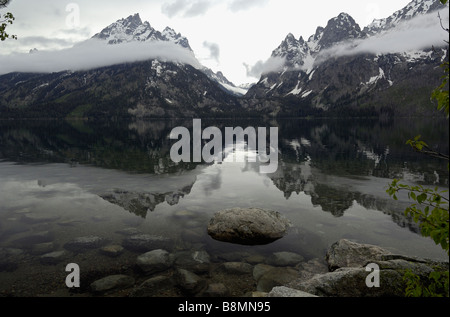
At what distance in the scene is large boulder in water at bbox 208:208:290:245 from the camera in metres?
20.4

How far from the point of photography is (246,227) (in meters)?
20.6

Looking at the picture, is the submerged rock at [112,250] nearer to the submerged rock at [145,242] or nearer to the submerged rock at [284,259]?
the submerged rock at [145,242]

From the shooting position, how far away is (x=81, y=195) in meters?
30.8

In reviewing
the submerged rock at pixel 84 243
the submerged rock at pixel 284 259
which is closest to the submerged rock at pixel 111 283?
the submerged rock at pixel 84 243

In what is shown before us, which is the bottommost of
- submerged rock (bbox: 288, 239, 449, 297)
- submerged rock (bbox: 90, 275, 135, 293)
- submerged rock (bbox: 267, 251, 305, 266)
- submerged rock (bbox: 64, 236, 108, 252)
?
submerged rock (bbox: 267, 251, 305, 266)

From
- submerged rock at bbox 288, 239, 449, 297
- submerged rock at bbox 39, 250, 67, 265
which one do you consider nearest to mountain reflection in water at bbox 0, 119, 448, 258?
submerged rock at bbox 288, 239, 449, 297

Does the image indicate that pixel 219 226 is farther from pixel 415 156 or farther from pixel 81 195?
pixel 415 156

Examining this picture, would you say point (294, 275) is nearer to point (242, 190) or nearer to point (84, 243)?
point (84, 243)

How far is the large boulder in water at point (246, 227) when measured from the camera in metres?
20.4

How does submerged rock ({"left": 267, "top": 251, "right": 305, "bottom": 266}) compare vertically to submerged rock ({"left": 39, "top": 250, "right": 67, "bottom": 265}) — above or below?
below

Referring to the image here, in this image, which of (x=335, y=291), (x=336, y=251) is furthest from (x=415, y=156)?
(x=335, y=291)

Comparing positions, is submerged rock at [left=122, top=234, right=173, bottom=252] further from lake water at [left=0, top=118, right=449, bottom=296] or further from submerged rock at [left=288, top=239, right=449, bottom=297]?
submerged rock at [left=288, top=239, right=449, bottom=297]

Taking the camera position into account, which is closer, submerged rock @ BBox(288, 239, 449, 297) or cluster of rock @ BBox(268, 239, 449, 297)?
cluster of rock @ BBox(268, 239, 449, 297)
